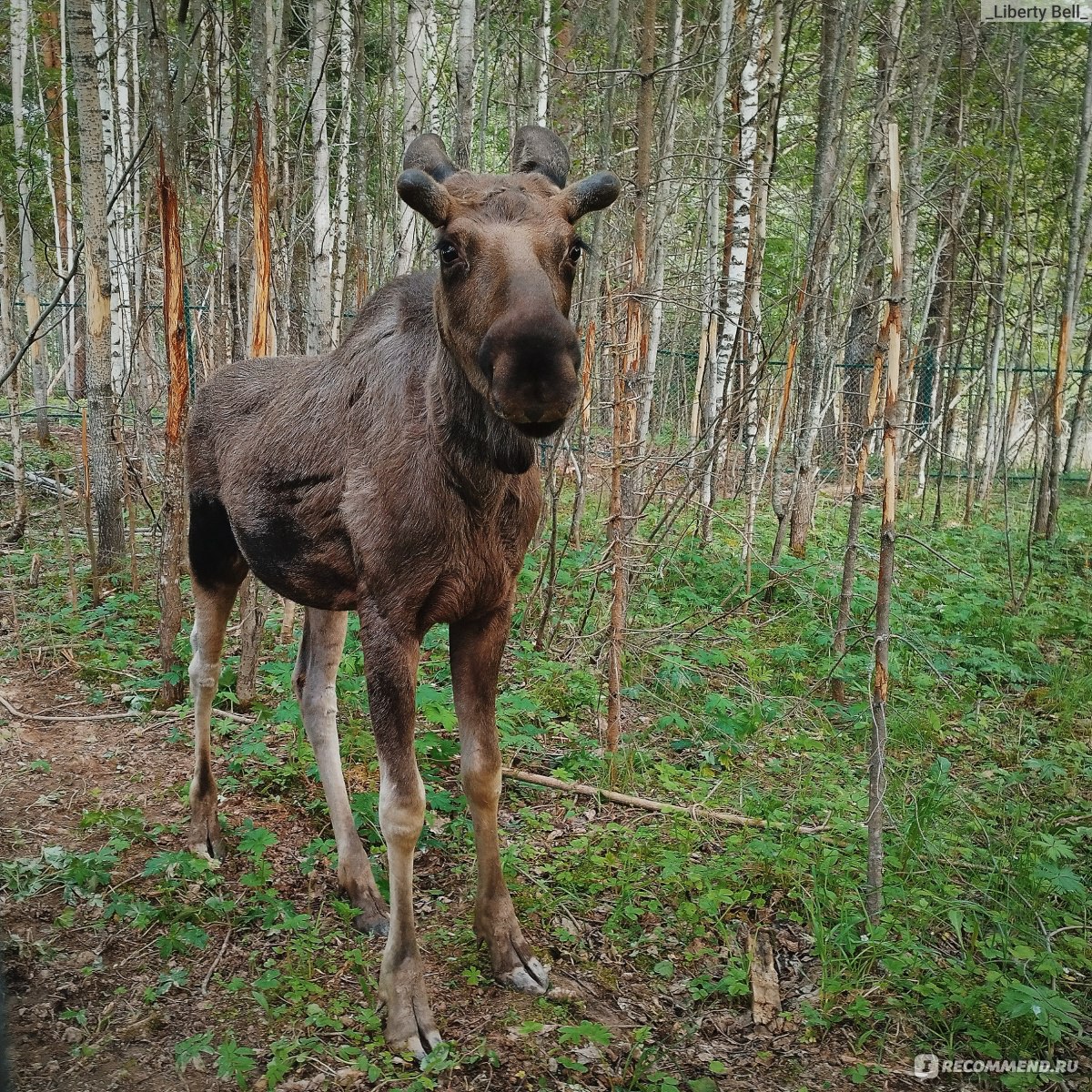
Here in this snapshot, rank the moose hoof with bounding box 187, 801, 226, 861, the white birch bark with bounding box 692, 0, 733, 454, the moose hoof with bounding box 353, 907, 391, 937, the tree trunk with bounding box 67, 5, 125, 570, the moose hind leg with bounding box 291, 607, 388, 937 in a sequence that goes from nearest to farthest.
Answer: the moose hoof with bounding box 353, 907, 391, 937 < the moose hind leg with bounding box 291, 607, 388, 937 < the moose hoof with bounding box 187, 801, 226, 861 < the tree trunk with bounding box 67, 5, 125, 570 < the white birch bark with bounding box 692, 0, 733, 454

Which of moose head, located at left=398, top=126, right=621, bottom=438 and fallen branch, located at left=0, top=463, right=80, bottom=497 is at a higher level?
moose head, located at left=398, top=126, right=621, bottom=438

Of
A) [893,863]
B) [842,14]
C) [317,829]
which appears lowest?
[317,829]

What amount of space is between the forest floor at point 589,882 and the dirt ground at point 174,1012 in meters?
0.01

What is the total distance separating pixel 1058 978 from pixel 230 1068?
10.5ft

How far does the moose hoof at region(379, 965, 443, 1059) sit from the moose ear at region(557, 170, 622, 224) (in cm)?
299

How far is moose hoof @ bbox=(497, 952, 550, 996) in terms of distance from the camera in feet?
12.2

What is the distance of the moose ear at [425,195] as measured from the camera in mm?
2980

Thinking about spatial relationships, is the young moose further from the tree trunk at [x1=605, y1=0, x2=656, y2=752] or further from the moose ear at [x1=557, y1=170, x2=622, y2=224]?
the tree trunk at [x1=605, y1=0, x2=656, y2=752]

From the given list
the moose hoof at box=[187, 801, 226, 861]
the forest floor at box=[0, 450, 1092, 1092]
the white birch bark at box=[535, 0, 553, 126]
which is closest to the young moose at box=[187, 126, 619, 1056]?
the forest floor at box=[0, 450, 1092, 1092]

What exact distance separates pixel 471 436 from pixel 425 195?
875mm

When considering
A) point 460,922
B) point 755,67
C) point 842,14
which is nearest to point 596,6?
point 755,67

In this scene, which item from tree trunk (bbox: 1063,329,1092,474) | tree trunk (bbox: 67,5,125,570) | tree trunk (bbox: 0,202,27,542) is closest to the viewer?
tree trunk (bbox: 67,5,125,570)

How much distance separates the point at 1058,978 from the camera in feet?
11.7

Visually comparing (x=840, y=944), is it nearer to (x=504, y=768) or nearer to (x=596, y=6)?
(x=504, y=768)
